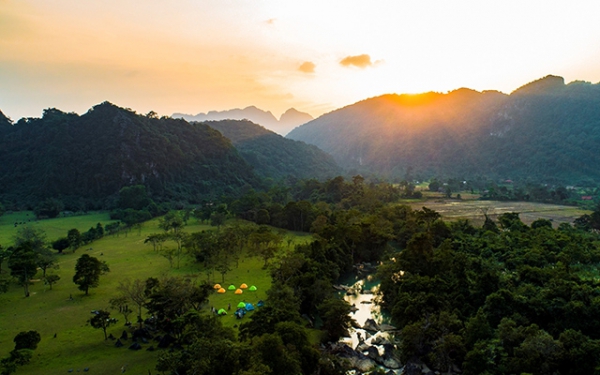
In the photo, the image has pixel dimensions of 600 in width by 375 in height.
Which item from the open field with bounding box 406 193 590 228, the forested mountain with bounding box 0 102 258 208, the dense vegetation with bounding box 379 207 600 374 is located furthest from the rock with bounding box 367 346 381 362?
the forested mountain with bounding box 0 102 258 208

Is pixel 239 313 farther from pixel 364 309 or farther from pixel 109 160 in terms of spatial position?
pixel 109 160

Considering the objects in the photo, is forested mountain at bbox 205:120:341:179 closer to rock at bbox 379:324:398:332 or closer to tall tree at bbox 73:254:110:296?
tall tree at bbox 73:254:110:296

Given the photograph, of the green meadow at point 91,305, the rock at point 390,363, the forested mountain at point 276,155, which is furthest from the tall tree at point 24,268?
the forested mountain at point 276,155

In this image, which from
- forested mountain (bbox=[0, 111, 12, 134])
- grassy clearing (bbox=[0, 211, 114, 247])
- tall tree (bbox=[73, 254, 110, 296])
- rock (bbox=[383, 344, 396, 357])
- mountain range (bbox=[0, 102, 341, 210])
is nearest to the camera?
rock (bbox=[383, 344, 396, 357])

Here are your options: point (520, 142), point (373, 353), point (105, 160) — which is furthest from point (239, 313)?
point (520, 142)

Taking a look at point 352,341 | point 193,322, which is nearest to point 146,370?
point 193,322

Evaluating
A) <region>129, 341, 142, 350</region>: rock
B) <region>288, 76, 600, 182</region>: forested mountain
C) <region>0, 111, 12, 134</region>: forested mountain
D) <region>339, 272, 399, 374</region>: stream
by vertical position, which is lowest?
<region>339, 272, 399, 374</region>: stream

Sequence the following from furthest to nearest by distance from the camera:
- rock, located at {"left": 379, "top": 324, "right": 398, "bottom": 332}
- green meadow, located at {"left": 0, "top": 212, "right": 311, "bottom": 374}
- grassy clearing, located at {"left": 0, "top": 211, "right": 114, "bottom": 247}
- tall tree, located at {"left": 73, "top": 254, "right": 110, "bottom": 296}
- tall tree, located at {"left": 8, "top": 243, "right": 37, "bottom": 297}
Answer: grassy clearing, located at {"left": 0, "top": 211, "right": 114, "bottom": 247} → tall tree, located at {"left": 8, "top": 243, "right": 37, "bottom": 297} → tall tree, located at {"left": 73, "top": 254, "right": 110, "bottom": 296} → rock, located at {"left": 379, "top": 324, "right": 398, "bottom": 332} → green meadow, located at {"left": 0, "top": 212, "right": 311, "bottom": 374}
